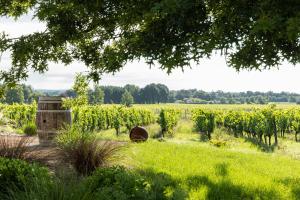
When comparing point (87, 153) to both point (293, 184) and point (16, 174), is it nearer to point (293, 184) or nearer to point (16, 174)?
point (16, 174)

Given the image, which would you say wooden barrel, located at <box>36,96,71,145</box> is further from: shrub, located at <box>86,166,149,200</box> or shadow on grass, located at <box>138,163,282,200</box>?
shrub, located at <box>86,166,149,200</box>

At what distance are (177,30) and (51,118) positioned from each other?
286 inches

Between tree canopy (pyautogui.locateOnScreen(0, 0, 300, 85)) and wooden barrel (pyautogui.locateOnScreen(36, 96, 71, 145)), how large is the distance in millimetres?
4122

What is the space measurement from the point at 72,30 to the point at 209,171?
4.16 metres

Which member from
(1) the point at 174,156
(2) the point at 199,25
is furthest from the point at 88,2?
(1) the point at 174,156

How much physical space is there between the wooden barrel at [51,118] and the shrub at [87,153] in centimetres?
397

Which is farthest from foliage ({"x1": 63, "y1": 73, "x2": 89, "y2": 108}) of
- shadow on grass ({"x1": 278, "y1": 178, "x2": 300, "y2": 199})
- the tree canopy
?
shadow on grass ({"x1": 278, "y1": 178, "x2": 300, "y2": 199})

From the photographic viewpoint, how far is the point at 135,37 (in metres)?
6.46

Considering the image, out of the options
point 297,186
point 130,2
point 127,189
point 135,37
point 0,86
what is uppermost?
point 130,2

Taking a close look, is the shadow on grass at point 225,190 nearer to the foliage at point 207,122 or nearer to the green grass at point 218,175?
the green grass at point 218,175

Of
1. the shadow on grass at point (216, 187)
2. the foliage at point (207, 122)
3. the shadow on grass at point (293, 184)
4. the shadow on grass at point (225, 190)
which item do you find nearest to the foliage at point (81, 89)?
the shadow on grass at point (216, 187)

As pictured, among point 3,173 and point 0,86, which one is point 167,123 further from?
point 3,173

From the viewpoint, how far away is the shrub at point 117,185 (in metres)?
4.52

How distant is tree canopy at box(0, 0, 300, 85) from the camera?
4.95 m
